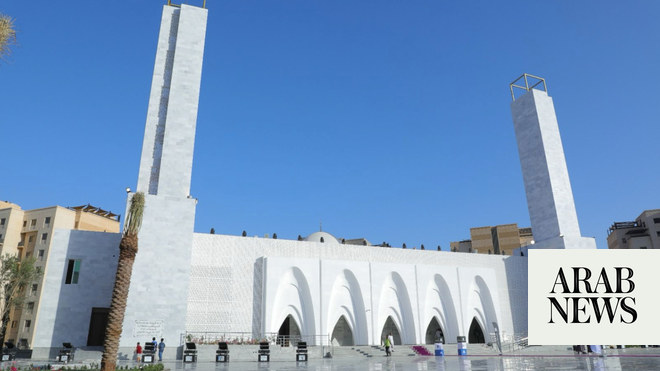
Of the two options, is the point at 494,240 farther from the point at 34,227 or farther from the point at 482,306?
the point at 34,227

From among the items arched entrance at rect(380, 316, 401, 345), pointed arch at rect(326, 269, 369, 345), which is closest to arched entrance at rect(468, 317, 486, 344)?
arched entrance at rect(380, 316, 401, 345)

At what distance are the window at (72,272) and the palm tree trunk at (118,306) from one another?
14.0 metres

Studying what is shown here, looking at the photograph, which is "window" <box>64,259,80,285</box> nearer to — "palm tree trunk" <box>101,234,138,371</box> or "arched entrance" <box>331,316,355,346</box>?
"palm tree trunk" <box>101,234,138,371</box>

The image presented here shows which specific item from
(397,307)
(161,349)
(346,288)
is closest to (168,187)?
(161,349)

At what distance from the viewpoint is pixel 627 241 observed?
63.4 metres

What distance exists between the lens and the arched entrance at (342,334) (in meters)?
33.2

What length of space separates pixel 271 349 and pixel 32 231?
42.7 meters

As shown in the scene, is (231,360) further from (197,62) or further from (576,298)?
(197,62)

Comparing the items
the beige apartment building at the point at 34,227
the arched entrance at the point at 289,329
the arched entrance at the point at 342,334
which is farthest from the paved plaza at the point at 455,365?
the beige apartment building at the point at 34,227

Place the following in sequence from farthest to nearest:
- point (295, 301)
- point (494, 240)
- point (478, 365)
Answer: point (494, 240) → point (295, 301) → point (478, 365)

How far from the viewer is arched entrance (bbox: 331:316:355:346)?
109 feet

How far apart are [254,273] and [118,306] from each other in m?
16.2

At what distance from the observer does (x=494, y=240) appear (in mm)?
68688

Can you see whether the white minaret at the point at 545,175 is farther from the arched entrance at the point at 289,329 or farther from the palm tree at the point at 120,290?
the palm tree at the point at 120,290
